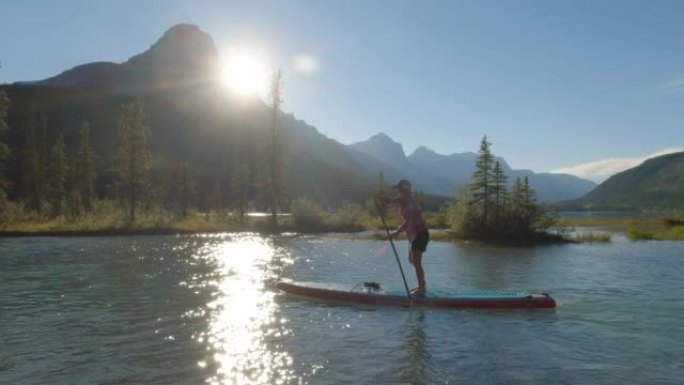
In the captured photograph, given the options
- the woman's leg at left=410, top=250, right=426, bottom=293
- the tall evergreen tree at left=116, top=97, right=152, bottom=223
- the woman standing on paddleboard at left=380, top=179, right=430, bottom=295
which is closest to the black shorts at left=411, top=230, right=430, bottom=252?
the woman standing on paddleboard at left=380, top=179, right=430, bottom=295

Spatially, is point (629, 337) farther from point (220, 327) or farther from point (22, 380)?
point (22, 380)

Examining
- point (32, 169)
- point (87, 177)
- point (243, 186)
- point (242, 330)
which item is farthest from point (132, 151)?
point (242, 330)

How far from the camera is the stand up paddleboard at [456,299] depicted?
57.5 feet

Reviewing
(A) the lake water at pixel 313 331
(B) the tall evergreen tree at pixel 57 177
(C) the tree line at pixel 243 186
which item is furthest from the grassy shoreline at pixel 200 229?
(A) the lake water at pixel 313 331

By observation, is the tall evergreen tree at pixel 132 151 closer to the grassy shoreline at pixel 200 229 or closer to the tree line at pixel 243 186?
the tree line at pixel 243 186

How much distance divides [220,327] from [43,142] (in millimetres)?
104827

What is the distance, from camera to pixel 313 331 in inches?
578

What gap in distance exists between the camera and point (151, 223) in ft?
208

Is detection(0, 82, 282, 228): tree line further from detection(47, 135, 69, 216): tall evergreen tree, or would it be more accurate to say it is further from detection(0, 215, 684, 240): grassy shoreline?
detection(0, 215, 684, 240): grassy shoreline

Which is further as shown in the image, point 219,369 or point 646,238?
point 646,238

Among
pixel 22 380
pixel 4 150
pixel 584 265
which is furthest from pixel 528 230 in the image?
pixel 4 150

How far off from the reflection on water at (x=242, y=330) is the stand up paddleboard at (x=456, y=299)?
9.32 feet

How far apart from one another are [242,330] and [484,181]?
4822cm

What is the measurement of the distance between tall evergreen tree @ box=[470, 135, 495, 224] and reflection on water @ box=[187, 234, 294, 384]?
3464 cm
